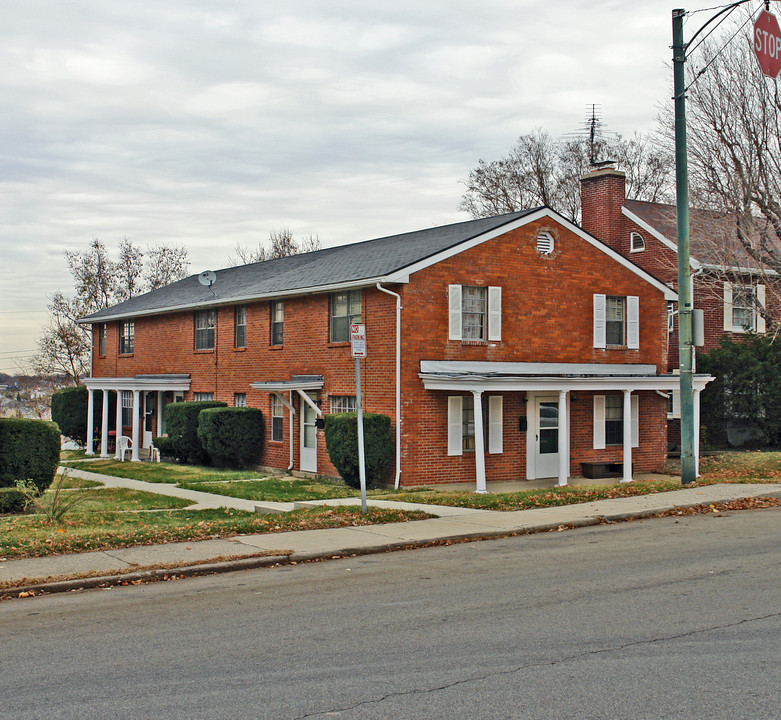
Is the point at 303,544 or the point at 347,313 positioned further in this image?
the point at 347,313

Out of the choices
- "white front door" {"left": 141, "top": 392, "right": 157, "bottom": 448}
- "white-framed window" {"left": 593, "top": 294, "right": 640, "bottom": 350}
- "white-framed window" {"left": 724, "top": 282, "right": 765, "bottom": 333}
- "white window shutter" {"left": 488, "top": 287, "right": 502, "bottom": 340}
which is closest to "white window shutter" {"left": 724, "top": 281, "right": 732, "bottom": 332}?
"white-framed window" {"left": 724, "top": 282, "right": 765, "bottom": 333}

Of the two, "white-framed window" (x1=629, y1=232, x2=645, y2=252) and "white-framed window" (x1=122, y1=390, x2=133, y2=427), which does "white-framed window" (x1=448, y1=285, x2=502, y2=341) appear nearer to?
"white-framed window" (x1=629, y1=232, x2=645, y2=252)

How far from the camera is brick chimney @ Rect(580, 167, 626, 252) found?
3180cm

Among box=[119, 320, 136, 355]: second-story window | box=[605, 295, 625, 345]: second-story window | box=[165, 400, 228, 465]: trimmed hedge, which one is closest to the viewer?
box=[605, 295, 625, 345]: second-story window

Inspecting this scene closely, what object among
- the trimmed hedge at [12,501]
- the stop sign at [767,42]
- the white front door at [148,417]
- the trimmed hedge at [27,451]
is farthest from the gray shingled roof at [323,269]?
the trimmed hedge at [12,501]

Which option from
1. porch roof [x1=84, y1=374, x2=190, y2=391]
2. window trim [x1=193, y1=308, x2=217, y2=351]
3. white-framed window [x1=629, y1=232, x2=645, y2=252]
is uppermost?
white-framed window [x1=629, y1=232, x2=645, y2=252]

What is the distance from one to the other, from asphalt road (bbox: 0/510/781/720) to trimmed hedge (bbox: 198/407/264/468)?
15212mm

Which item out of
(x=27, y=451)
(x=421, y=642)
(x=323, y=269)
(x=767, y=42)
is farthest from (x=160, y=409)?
(x=421, y=642)

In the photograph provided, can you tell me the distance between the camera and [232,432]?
2556 cm

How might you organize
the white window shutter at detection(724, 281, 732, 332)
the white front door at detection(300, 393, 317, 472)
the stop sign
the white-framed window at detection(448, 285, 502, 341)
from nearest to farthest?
the stop sign < the white-framed window at detection(448, 285, 502, 341) < the white front door at detection(300, 393, 317, 472) < the white window shutter at detection(724, 281, 732, 332)

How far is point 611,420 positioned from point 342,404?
24.7 feet

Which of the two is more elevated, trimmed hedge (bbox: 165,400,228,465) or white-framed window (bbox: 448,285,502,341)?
white-framed window (bbox: 448,285,502,341)

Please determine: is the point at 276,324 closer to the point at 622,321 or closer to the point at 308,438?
the point at 308,438

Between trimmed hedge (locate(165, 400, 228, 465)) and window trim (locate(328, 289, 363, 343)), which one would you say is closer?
window trim (locate(328, 289, 363, 343))
